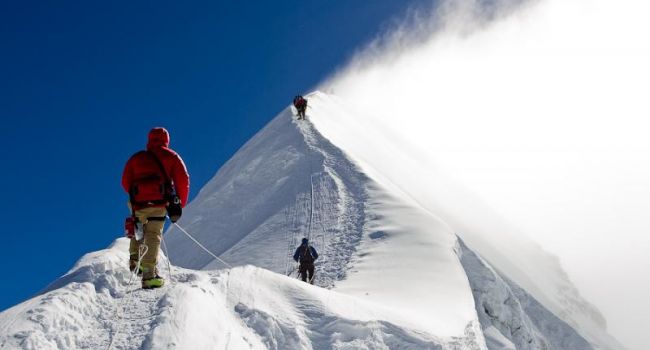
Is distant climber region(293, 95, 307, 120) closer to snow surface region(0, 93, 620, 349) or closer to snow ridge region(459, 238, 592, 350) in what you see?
snow surface region(0, 93, 620, 349)

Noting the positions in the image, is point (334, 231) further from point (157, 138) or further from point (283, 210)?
point (157, 138)

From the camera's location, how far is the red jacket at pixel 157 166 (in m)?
8.50

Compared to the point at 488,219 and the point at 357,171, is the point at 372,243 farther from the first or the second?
the point at 488,219

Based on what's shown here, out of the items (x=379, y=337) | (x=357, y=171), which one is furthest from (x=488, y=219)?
(x=379, y=337)

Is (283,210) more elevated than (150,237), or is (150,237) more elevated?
(283,210)

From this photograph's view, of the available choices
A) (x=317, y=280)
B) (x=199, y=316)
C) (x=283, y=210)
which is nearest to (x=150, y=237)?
(x=199, y=316)

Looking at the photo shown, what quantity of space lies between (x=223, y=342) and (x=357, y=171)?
19.2m

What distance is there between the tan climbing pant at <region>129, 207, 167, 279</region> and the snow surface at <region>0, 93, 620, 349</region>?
30 centimetres

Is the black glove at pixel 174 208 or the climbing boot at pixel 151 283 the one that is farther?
the black glove at pixel 174 208

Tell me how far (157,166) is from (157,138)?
0.43 meters

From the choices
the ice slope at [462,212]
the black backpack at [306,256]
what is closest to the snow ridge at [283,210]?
the black backpack at [306,256]

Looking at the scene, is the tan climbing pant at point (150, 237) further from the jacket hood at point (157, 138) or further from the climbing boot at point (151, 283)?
the jacket hood at point (157, 138)

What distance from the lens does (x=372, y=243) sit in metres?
18.1

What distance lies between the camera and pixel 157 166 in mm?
8578
